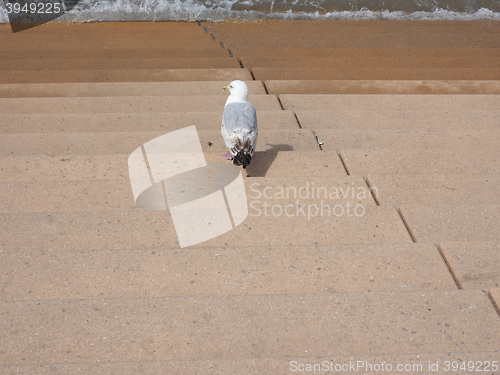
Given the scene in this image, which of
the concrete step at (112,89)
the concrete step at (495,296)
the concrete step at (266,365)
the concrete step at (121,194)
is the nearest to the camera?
the concrete step at (266,365)

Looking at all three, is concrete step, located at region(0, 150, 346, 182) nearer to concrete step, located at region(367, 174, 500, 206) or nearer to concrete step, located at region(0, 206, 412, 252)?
concrete step, located at region(367, 174, 500, 206)

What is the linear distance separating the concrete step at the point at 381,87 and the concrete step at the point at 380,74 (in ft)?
0.88

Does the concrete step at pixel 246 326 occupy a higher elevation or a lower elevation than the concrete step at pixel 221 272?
higher

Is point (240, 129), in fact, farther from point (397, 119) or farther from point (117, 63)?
point (117, 63)

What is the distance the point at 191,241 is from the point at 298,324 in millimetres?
813

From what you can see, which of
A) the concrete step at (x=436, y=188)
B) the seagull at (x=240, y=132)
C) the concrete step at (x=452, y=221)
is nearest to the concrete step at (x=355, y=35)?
the seagull at (x=240, y=132)

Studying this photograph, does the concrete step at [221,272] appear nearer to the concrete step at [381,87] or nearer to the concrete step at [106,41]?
the concrete step at [381,87]

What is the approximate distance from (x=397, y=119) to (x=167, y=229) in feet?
8.09

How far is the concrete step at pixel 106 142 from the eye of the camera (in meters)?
3.84

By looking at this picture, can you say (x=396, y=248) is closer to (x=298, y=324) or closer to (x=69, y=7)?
(x=298, y=324)

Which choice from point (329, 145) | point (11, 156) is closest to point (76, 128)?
point (11, 156)

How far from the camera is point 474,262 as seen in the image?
2.45 metres

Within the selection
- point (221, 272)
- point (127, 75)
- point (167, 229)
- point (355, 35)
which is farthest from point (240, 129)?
point (355, 35)

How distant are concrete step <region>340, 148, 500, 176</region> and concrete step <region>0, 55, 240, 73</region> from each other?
2.82m
